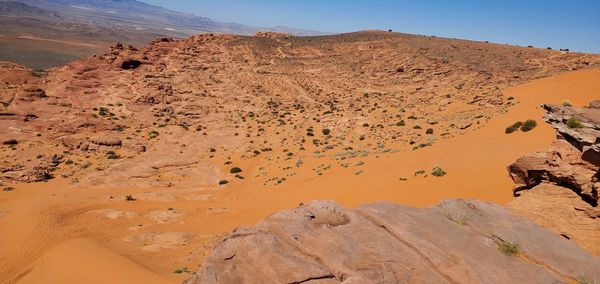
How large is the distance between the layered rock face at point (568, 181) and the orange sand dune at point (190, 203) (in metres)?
2.73

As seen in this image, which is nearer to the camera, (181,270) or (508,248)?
(508,248)

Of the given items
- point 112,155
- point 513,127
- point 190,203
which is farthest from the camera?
point 112,155

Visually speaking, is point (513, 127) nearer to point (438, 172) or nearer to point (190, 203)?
point (438, 172)

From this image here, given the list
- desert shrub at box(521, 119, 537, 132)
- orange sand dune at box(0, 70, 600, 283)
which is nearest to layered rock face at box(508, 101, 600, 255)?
orange sand dune at box(0, 70, 600, 283)

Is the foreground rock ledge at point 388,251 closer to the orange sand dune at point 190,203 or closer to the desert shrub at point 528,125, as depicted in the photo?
the orange sand dune at point 190,203

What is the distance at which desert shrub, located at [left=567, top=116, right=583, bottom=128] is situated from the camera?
1291 centimetres

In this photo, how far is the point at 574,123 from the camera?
13023mm

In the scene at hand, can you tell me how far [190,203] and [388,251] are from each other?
20.5 meters

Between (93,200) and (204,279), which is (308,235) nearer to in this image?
(204,279)

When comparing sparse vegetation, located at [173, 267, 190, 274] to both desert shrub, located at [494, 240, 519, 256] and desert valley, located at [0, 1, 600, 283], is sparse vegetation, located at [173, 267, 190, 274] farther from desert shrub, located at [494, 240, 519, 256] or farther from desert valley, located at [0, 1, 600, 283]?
desert shrub, located at [494, 240, 519, 256]

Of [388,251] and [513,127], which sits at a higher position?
[513,127]

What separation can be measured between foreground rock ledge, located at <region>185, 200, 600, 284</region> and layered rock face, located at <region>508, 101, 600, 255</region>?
275 centimetres

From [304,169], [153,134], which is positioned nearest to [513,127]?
[304,169]

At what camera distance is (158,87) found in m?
58.8
